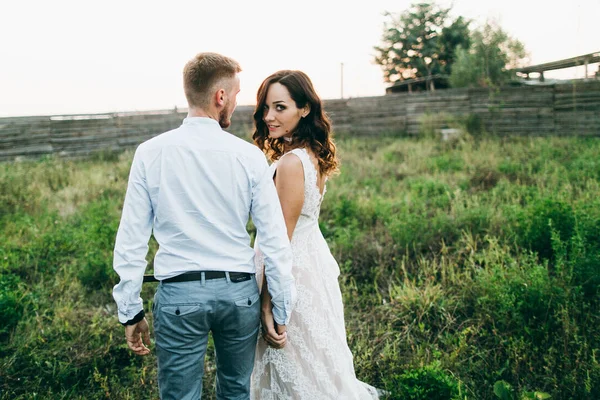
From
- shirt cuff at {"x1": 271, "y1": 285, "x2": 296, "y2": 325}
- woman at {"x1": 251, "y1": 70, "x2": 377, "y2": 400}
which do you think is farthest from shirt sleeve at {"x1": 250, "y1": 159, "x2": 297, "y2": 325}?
woman at {"x1": 251, "y1": 70, "x2": 377, "y2": 400}

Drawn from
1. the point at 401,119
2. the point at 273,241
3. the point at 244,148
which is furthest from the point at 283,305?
the point at 401,119

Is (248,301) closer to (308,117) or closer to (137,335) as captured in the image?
(137,335)

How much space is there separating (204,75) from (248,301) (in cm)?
105

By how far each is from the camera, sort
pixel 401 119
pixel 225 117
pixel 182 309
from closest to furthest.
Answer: pixel 182 309, pixel 225 117, pixel 401 119

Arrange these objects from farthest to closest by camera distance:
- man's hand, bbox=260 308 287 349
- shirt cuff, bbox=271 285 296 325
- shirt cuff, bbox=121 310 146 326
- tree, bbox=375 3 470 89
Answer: tree, bbox=375 3 470 89, man's hand, bbox=260 308 287 349, shirt cuff, bbox=271 285 296 325, shirt cuff, bbox=121 310 146 326

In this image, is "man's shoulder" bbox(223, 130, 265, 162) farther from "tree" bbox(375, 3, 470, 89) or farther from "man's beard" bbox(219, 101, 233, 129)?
"tree" bbox(375, 3, 470, 89)

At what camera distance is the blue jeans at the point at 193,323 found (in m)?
1.89

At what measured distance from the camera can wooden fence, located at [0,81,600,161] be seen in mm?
13148

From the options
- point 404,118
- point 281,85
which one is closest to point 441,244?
point 281,85

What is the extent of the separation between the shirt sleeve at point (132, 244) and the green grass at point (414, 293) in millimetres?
1610

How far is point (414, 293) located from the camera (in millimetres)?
4074

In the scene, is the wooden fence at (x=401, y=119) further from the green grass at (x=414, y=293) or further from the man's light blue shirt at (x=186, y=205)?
the man's light blue shirt at (x=186, y=205)

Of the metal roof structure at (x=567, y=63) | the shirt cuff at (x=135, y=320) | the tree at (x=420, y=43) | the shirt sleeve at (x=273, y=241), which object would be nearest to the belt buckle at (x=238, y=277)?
the shirt sleeve at (x=273, y=241)

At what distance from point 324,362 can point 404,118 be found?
15.1m
